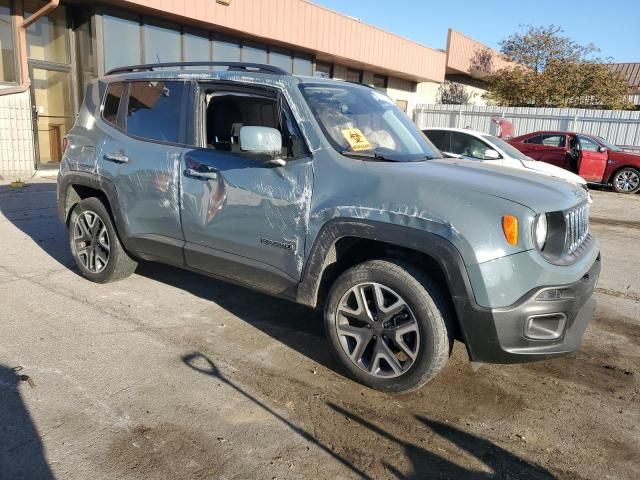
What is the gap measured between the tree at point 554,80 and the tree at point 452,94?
4.22 feet

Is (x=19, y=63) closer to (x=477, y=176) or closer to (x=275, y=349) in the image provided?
(x=275, y=349)

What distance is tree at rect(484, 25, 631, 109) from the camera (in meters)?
26.8

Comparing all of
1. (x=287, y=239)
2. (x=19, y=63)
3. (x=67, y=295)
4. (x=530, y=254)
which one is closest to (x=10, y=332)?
(x=67, y=295)

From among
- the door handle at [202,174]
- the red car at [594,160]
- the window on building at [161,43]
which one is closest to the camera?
the door handle at [202,174]

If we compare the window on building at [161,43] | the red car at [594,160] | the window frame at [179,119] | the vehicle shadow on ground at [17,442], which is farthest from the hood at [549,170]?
the vehicle shadow on ground at [17,442]

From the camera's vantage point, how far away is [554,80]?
27.2m

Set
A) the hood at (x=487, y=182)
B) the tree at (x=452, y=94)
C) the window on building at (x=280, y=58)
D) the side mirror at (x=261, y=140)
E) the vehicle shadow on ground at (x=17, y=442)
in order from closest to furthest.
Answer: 1. the vehicle shadow on ground at (x=17, y=442)
2. the hood at (x=487, y=182)
3. the side mirror at (x=261, y=140)
4. the window on building at (x=280, y=58)
5. the tree at (x=452, y=94)

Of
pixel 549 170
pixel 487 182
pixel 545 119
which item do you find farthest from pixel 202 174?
pixel 545 119

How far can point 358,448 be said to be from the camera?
8.86ft

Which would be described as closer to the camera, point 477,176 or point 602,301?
point 477,176

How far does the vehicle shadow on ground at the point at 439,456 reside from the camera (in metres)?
2.54

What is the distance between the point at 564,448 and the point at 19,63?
476 inches

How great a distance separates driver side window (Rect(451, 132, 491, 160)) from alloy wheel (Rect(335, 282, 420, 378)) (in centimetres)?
738

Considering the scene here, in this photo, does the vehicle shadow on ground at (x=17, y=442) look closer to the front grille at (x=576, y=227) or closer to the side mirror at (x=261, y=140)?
the side mirror at (x=261, y=140)
